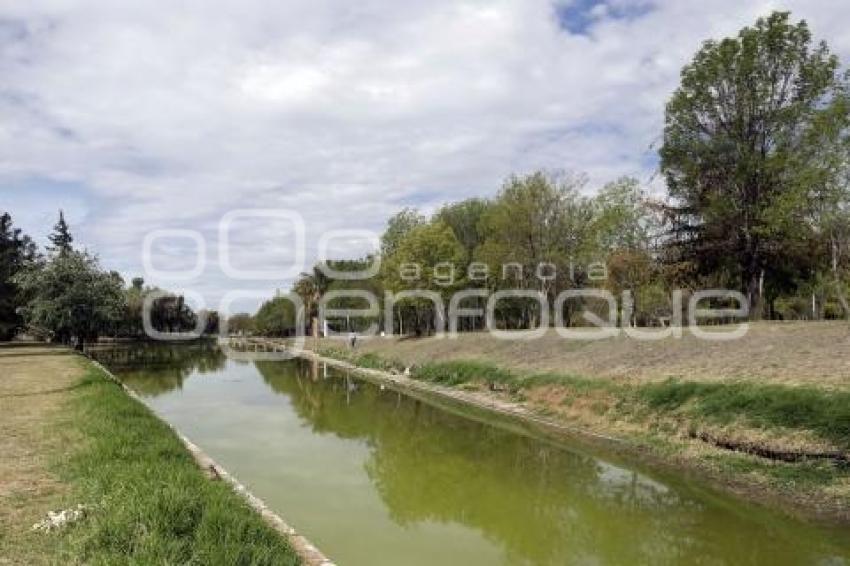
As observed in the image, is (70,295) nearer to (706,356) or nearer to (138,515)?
(706,356)

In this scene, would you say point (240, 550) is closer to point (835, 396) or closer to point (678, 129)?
point (835, 396)

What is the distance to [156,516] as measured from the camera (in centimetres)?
888

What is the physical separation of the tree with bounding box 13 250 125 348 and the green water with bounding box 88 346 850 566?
25.6m

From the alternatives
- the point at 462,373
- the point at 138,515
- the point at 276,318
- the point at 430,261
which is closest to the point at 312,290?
the point at 276,318

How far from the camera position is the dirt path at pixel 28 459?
29.7 ft

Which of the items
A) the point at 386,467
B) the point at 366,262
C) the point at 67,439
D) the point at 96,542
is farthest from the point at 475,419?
the point at 366,262

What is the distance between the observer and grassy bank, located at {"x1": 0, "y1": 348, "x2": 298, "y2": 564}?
322 inches

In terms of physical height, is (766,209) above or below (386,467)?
above

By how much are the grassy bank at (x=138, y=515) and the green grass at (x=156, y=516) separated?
0.01m

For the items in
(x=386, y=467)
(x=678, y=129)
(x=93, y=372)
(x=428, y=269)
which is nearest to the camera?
(x=386, y=467)

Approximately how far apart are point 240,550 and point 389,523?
24.0ft

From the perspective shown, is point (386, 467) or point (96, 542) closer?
point (96, 542)

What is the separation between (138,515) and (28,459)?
21.4 feet

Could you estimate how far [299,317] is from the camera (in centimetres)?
11756
